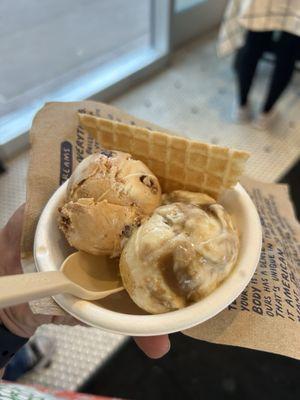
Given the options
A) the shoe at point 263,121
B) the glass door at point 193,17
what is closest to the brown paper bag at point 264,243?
the shoe at point 263,121

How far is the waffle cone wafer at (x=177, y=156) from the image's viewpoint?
2.21 ft

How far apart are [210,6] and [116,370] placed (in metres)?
2.18

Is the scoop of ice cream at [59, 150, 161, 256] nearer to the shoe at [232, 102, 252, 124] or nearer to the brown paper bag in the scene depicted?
the brown paper bag

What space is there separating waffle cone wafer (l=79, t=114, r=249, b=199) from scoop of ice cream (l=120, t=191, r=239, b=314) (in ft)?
0.39

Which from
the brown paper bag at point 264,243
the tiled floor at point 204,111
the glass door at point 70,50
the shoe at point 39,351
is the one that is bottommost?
the shoe at point 39,351

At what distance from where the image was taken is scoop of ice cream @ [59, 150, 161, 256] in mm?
598

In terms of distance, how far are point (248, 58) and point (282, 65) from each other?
0.52 feet

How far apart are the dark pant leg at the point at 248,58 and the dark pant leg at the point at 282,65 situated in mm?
79

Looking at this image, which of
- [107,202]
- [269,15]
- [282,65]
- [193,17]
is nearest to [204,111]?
[282,65]

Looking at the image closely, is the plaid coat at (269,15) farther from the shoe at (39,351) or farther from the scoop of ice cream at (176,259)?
the shoe at (39,351)

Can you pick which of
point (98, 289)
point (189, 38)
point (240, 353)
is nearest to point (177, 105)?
point (189, 38)

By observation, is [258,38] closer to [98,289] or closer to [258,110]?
[258,110]

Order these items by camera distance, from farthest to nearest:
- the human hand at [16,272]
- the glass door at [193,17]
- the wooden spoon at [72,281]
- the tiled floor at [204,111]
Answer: the glass door at [193,17] < the tiled floor at [204,111] < the human hand at [16,272] < the wooden spoon at [72,281]

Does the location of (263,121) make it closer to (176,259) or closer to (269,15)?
(269,15)
